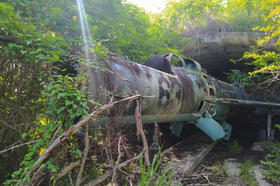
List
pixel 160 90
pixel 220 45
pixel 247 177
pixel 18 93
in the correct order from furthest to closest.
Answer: pixel 220 45 < pixel 247 177 < pixel 160 90 < pixel 18 93

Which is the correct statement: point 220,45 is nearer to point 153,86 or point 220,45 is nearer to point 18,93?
point 153,86

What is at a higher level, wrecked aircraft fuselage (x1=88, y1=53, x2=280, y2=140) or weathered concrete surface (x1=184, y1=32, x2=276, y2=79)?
weathered concrete surface (x1=184, y1=32, x2=276, y2=79)

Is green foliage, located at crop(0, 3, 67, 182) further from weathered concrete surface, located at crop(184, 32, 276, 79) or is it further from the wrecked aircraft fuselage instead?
weathered concrete surface, located at crop(184, 32, 276, 79)

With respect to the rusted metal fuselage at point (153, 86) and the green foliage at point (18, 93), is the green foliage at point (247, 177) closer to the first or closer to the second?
the rusted metal fuselage at point (153, 86)

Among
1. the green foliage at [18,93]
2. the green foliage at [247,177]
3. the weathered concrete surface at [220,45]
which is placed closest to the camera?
the green foliage at [18,93]

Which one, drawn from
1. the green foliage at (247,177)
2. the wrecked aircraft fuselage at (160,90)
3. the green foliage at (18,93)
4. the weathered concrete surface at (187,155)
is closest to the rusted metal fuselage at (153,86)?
the wrecked aircraft fuselage at (160,90)

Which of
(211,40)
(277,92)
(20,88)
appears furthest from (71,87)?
(277,92)

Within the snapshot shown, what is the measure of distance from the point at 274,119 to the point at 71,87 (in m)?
17.6

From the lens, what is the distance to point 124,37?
7898 millimetres

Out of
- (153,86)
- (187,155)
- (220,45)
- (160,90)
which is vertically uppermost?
(220,45)

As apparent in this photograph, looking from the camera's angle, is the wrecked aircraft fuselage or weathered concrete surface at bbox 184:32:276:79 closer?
the wrecked aircraft fuselage

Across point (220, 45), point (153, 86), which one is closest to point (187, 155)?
point (153, 86)

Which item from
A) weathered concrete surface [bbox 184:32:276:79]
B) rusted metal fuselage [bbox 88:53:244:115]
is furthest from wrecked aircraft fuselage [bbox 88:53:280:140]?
weathered concrete surface [bbox 184:32:276:79]

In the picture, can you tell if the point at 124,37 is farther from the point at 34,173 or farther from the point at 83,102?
the point at 34,173
